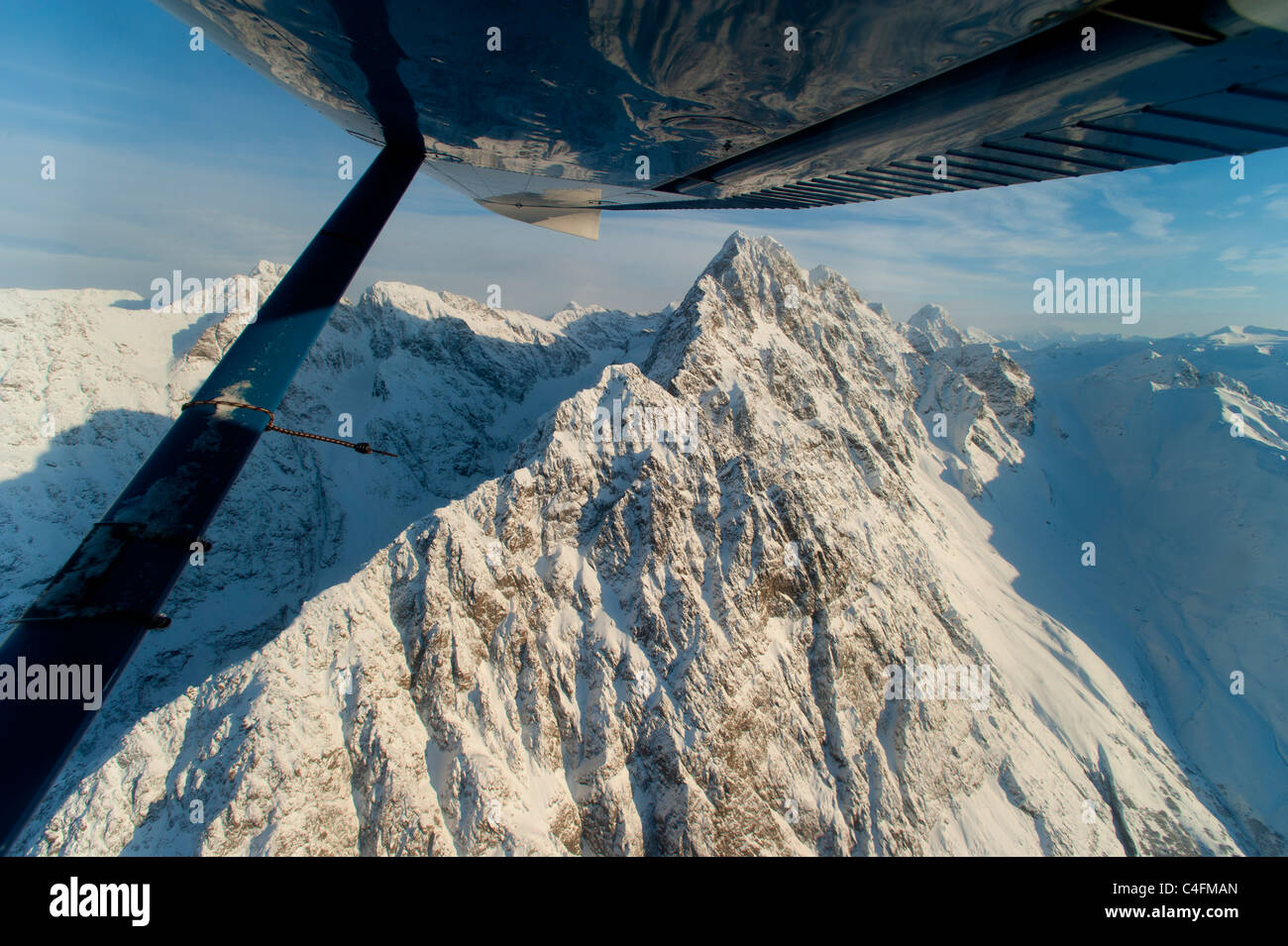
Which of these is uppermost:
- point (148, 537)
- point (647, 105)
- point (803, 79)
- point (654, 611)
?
point (647, 105)

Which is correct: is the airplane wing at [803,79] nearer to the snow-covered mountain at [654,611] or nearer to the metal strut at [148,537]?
the metal strut at [148,537]

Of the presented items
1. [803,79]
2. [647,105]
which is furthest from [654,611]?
[803,79]

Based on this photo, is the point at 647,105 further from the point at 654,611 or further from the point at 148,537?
the point at 654,611

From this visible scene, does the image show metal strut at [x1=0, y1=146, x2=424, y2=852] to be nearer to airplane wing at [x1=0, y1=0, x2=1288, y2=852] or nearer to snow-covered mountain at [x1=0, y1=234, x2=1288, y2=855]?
airplane wing at [x1=0, y1=0, x2=1288, y2=852]

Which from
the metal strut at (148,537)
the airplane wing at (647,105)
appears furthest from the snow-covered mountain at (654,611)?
the airplane wing at (647,105)

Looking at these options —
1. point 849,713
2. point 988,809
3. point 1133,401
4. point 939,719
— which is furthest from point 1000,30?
point 1133,401

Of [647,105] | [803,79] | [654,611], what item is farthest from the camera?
[654,611]
